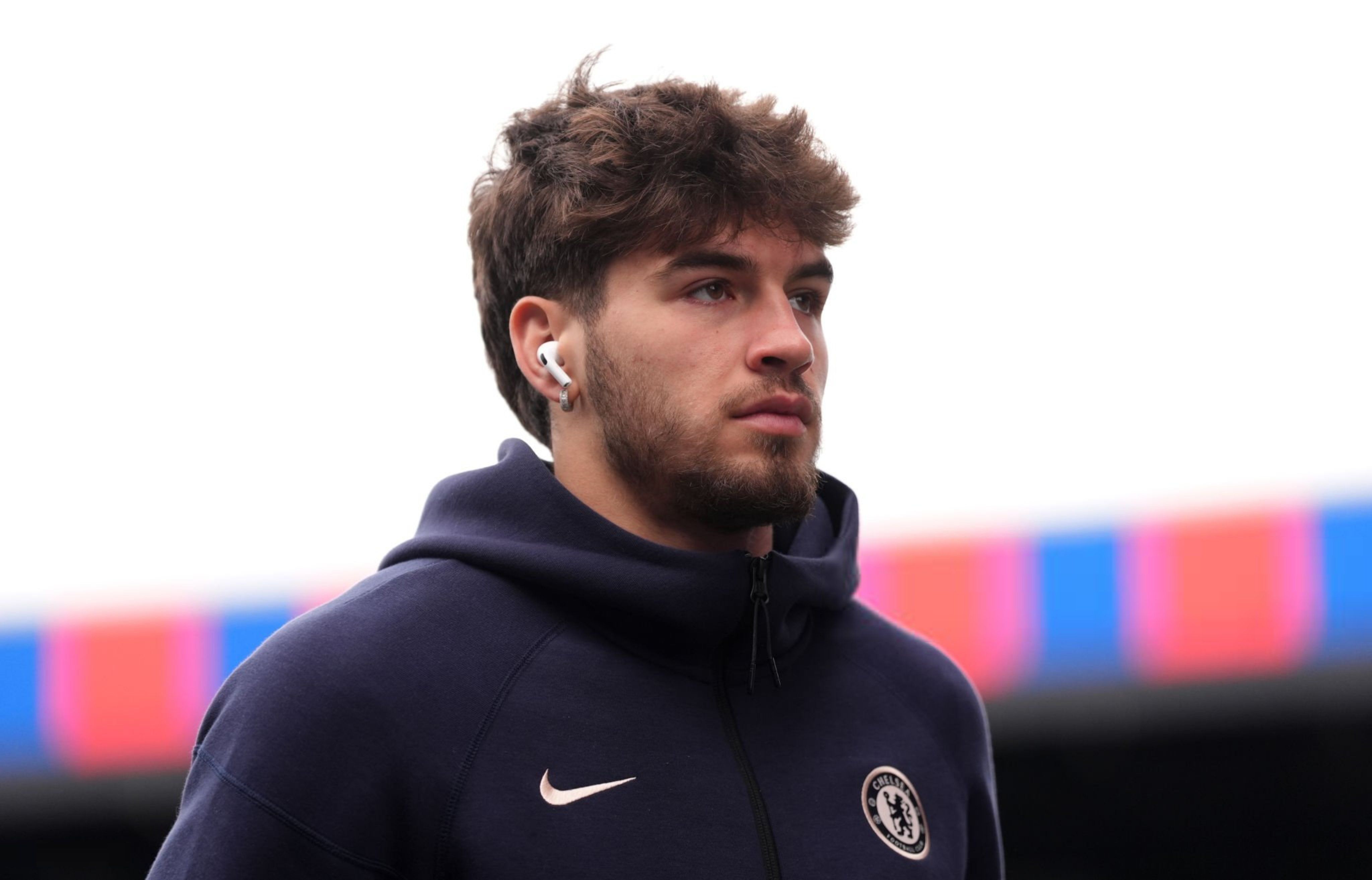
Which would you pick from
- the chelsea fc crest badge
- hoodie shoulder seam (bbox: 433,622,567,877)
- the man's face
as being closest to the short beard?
the man's face

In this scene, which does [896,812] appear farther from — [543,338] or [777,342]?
[543,338]

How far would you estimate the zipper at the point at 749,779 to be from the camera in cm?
183

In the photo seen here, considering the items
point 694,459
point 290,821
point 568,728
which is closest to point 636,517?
point 694,459

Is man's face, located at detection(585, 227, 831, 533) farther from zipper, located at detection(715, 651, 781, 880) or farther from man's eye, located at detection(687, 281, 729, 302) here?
zipper, located at detection(715, 651, 781, 880)

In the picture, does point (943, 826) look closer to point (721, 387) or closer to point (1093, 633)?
point (721, 387)

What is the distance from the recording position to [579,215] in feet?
6.85

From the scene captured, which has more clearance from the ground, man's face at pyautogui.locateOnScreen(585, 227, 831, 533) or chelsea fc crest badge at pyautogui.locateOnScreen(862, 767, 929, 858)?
man's face at pyautogui.locateOnScreen(585, 227, 831, 533)

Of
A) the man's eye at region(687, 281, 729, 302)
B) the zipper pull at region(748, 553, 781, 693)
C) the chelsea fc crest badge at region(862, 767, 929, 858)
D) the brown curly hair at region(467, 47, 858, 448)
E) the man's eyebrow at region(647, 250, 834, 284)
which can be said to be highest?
the brown curly hair at region(467, 47, 858, 448)

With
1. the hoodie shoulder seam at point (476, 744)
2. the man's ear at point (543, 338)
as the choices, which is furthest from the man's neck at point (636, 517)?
the hoodie shoulder seam at point (476, 744)

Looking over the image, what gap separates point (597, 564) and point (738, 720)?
0.31 meters

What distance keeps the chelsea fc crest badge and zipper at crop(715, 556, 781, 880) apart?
0.19 metres

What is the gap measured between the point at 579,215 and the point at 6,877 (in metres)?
3.42

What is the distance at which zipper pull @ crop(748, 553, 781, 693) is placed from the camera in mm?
1993

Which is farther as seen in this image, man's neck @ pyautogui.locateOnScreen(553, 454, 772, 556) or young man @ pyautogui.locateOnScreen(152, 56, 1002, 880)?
man's neck @ pyautogui.locateOnScreen(553, 454, 772, 556)
